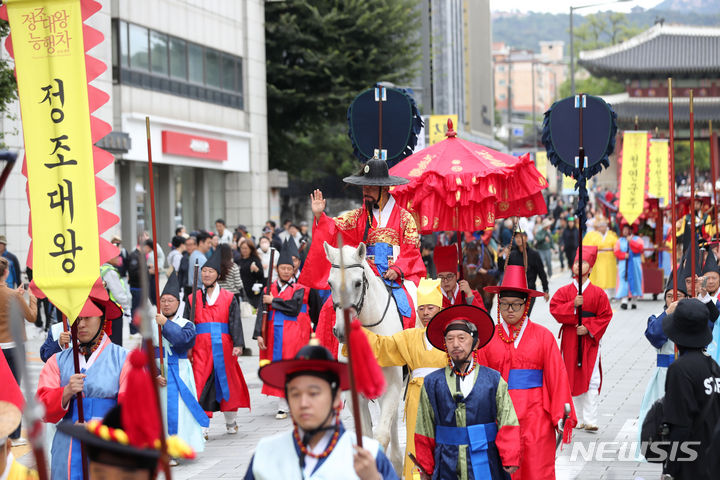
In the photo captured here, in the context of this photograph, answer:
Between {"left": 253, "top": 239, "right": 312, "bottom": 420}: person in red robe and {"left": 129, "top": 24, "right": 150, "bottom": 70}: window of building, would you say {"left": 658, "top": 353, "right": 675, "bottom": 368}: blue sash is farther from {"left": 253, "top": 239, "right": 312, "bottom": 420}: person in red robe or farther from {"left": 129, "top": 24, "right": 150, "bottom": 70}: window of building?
{"left": 129, "top": 24, "right": 150, "bottom": 70}: window of building

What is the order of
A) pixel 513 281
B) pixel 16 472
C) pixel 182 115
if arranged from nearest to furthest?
pixel 16 472
pixel 513 281
pixel 182 115

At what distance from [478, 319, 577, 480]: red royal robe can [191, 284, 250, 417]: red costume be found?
4209 mm

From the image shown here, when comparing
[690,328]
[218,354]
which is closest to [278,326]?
[218,354]

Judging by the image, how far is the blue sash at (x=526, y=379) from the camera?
7.09 m


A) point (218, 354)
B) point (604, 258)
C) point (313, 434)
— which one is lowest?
point (218, 354)

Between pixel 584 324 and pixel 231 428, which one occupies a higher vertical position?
pixel 584 324

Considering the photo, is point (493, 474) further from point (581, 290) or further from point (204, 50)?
point (204, 50)

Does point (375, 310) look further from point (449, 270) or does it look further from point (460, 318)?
point (449, 270)

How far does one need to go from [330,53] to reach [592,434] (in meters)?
26.5

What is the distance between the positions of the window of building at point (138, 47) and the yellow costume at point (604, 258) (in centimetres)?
1325

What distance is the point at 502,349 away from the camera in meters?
7.19

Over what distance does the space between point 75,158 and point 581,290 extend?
5.58m

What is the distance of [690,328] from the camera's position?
6.09 m

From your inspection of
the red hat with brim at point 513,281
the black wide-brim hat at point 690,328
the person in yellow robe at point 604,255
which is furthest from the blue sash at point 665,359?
the person in yellow robe at point 604,255
